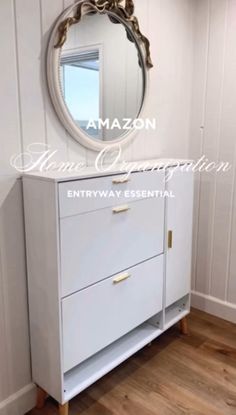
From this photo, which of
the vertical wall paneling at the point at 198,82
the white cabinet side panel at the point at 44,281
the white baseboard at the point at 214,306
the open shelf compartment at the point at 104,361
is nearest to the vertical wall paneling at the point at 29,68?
the white cabinet side panel at the point at 44,281

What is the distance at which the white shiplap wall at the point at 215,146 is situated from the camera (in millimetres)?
2227

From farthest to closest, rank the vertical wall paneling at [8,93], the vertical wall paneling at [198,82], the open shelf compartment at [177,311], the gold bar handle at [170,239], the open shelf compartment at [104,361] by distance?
1. the vertical wall paneling at [198,82]
2. the open shelf compartment at [177,311]
3. the gold bar handle at [170,239]
4. the open shelf compartment at [104,361]
5. the vertical wall paneling at [8,93]

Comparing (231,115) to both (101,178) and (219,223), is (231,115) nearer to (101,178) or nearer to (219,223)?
(219,223)

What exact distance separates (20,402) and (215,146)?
73.6 inches

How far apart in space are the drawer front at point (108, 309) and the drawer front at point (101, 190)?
0.37 m

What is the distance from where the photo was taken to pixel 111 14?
1785 mm

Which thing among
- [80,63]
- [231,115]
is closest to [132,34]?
[80,63]

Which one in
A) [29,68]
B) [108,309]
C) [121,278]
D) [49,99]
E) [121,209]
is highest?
[29,68]

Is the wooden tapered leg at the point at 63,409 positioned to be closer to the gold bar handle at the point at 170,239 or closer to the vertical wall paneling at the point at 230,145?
the gold bar handle at the point at 170,239

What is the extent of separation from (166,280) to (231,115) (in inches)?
44.3

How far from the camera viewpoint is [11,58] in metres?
1.42

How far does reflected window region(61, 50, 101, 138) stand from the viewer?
1.61 metres

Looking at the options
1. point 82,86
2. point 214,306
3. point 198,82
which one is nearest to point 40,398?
point 214,306

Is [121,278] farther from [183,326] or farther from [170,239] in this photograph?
[183,326]
